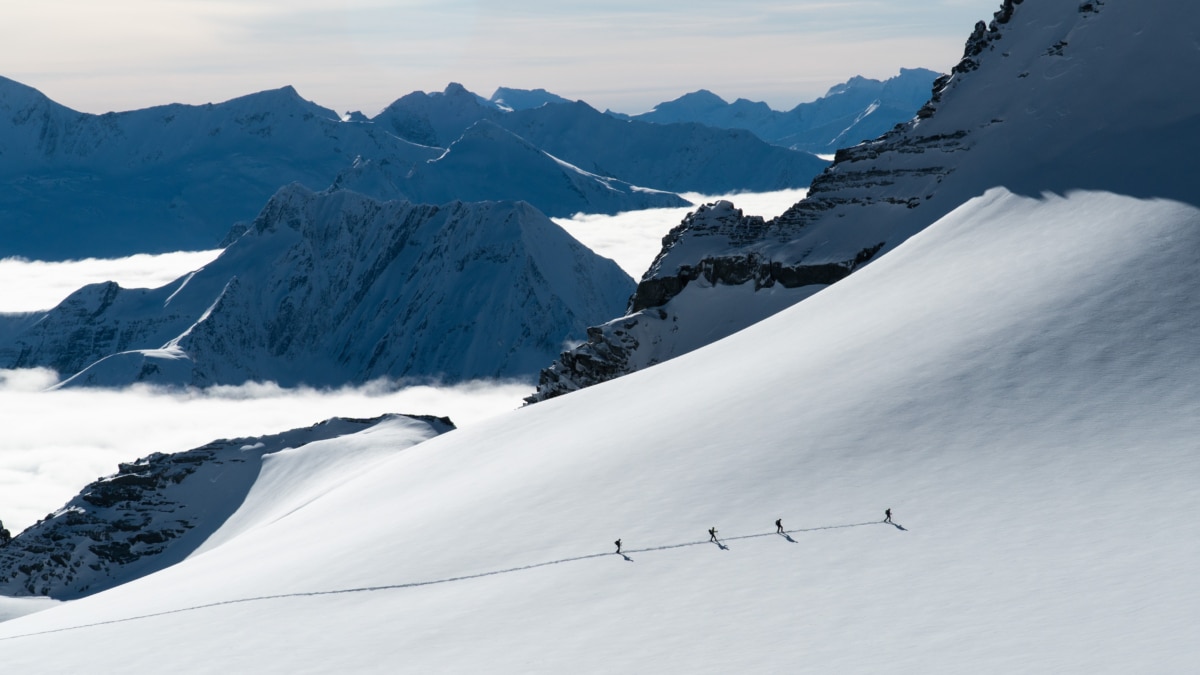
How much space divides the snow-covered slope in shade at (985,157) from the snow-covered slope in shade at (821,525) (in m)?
20.3

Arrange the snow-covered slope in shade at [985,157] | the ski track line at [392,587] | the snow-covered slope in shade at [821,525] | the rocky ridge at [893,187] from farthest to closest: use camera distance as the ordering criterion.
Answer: the rocky ridge at [893,187] → the snow-covered slope in shade at [985,157] → the ski track line at [392,587] → the snow-covered slope in shade at [821,525]

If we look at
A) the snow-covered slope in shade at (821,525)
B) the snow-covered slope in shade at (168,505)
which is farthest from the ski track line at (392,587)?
the snow-covered slope in shade at (168,505)

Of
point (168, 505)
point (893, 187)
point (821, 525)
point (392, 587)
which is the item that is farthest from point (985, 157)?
point (168, 505)

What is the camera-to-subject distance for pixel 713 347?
82.3 m

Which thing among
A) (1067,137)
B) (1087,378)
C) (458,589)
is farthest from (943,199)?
(458,589)

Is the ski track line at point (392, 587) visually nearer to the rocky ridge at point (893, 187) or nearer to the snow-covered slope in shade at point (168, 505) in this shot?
the rocky ridge at point (893, 187)

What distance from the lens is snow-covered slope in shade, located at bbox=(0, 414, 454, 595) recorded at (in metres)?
154

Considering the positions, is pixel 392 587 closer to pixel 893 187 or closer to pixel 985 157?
pixel 985 157

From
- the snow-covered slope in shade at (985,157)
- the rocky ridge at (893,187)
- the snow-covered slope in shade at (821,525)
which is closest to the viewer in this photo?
the snow-covered slope in shade at (821,525)

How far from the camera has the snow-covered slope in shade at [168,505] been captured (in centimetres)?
15400

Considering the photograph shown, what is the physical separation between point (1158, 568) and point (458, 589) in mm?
23562

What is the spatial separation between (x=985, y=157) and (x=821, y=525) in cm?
8104

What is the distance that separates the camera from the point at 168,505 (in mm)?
172250

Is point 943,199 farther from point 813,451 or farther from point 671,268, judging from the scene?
point 813,451
